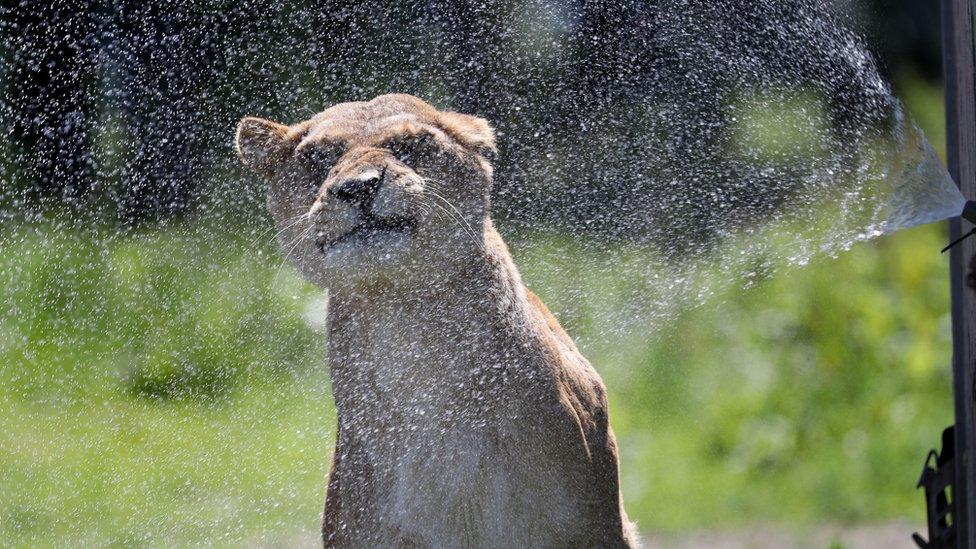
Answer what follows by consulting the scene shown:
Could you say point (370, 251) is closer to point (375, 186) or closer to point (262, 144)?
point (375, 186)

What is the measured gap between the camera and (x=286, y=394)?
4504mm

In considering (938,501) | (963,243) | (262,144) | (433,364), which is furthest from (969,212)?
(262,144)

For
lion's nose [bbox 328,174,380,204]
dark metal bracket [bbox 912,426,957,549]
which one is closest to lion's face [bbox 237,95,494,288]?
lion's nose [bbox 328,174,380,204]

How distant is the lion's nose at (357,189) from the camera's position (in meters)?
2.36

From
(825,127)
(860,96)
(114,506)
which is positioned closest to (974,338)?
(860,96)

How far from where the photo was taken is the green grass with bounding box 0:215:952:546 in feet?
14.9

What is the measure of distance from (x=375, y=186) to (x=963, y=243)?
1.67 meters

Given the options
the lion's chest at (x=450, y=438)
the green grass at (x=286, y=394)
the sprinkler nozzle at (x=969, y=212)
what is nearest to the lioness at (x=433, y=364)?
the lion's chest at (x=450, y=438)

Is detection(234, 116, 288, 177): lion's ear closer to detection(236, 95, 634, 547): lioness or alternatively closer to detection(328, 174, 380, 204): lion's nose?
detection(236, 95, 634, 547): lioness

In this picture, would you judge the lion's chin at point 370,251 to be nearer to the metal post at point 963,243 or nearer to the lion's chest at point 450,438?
the lion's chest at point 450,438

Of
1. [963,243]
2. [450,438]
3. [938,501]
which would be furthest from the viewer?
[938,501]

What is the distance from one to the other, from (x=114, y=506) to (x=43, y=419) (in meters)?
0.72

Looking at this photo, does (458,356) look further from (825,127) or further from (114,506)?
(114,506)

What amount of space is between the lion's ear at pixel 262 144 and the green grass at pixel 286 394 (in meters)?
1.30
